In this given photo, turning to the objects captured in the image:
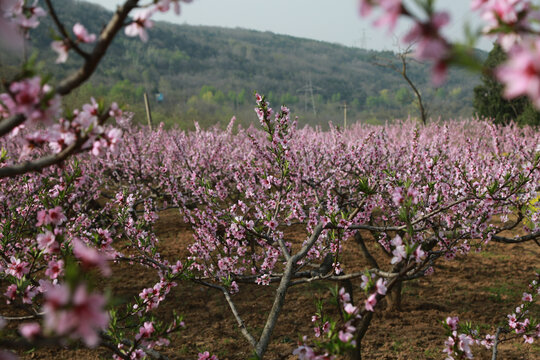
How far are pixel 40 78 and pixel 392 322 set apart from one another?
5.39m

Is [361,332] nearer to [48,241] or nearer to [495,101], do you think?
[48,241]

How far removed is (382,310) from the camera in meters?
5.46

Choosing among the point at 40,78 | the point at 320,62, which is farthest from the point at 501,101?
the point at 320,62

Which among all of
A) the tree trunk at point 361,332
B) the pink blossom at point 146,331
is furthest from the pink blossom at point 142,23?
the tree trunk at point 361,332

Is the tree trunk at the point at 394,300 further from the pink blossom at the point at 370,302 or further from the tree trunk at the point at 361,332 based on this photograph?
the pink blossom at the point at 370,302

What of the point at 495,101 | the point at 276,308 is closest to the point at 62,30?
the point at 276,308

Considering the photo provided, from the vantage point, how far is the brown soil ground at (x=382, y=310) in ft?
14.7

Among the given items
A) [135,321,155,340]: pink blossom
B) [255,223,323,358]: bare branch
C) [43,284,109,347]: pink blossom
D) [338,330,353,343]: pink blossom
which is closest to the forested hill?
[255,223,323,358]: bare branch

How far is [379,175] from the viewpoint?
554cm

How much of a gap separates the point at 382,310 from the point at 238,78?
87.6m

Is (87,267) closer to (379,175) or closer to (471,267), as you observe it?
(379,175)

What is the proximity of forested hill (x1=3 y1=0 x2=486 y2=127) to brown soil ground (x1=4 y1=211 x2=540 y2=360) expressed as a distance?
33763 millimetres

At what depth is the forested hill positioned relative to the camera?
58094mm

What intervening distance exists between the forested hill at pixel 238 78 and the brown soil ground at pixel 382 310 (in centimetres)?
3376
